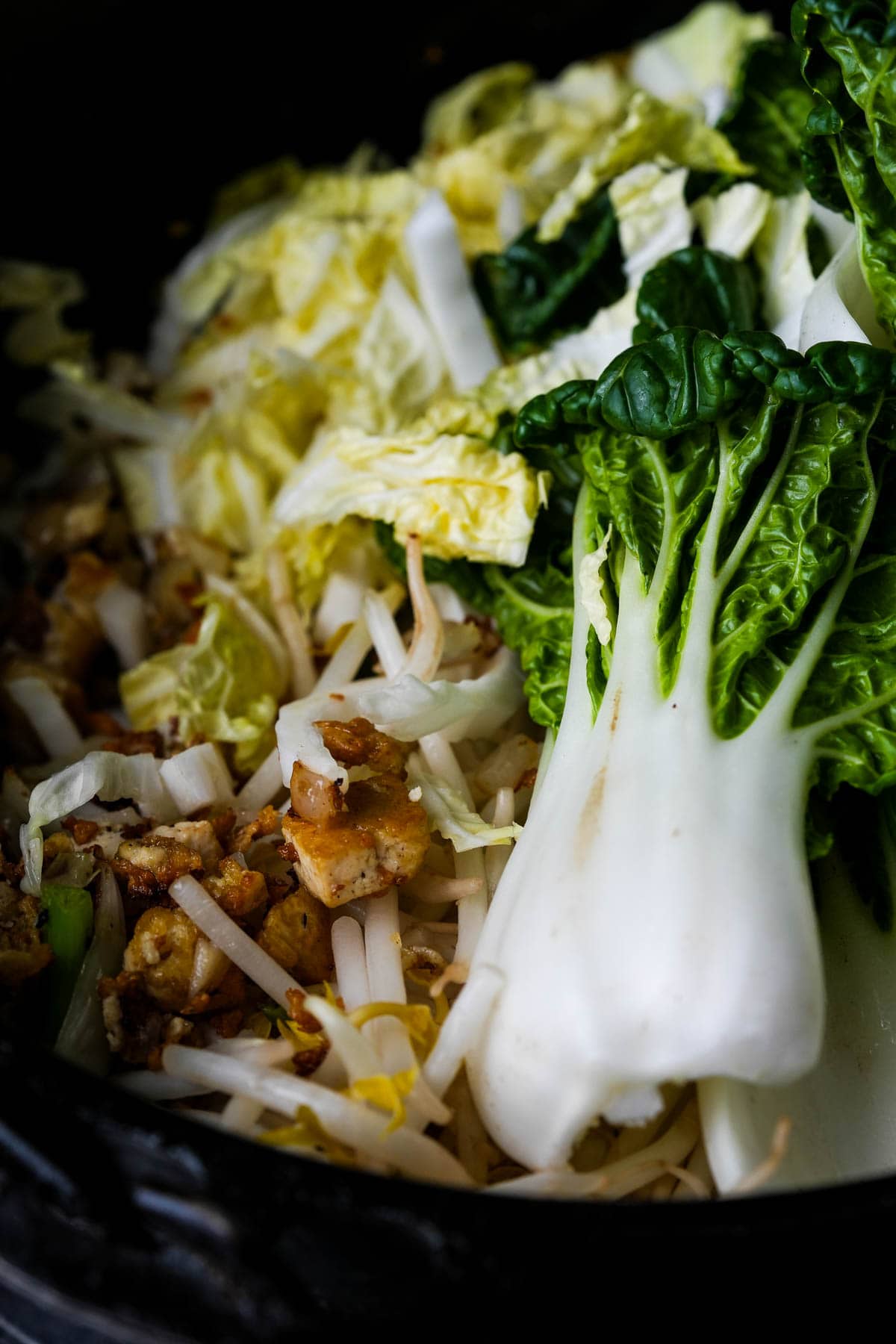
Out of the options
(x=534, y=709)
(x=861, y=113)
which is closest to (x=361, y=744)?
(x=534, y=709)

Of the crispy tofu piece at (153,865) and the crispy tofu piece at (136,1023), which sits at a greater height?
the crispy tofu piece at (153,865)

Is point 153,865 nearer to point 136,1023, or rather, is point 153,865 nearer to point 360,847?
point 136,1023

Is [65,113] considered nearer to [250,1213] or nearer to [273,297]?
[273,297]

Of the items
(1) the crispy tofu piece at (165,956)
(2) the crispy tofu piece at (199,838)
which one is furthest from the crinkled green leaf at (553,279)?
(1) the crispy tofu piece at (165,956)

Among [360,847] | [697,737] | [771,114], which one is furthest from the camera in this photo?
[771,114]

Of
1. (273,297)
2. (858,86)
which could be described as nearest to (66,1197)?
(858,86)

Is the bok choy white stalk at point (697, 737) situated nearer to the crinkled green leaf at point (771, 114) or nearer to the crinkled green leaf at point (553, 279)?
the crinkled green leaf at point (553, 279)
